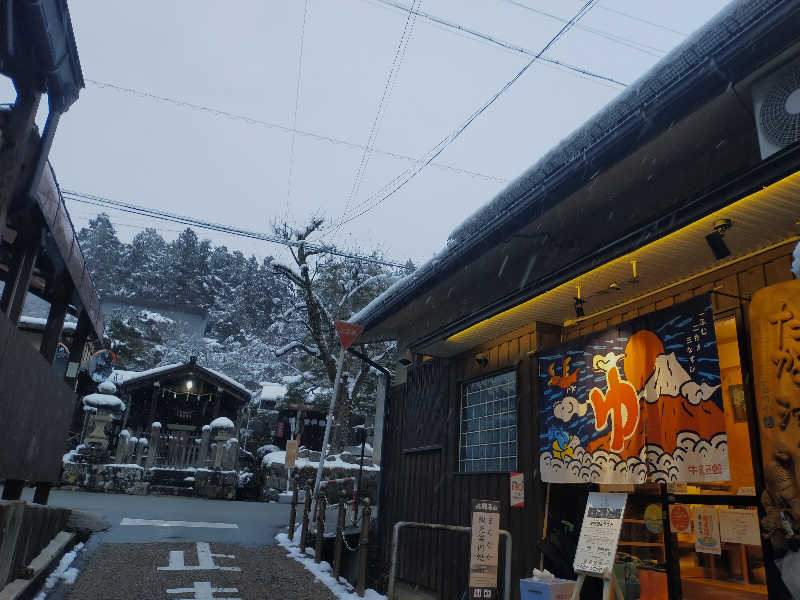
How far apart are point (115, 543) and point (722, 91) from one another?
11.5 metres

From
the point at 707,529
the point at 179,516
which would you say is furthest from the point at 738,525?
the point at 179,516

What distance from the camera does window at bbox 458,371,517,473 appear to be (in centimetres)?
748

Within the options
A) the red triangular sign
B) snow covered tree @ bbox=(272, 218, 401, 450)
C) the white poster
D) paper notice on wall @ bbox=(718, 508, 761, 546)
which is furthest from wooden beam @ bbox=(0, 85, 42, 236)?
snow covered tree @ bbox=(272, 218, 401, 450)

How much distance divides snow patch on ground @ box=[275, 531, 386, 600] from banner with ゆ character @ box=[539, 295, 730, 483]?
319 cm

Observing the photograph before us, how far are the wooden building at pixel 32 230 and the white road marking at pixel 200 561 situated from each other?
91.6 inches

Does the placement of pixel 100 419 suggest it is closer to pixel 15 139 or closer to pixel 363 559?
pixel 363 559

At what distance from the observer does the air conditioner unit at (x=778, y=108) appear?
13.6ft

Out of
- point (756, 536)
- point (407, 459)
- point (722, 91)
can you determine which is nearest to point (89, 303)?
point (407, 459)

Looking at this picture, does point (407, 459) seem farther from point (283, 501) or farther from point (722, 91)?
point (283, 501)

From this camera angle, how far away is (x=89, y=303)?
9203 millimetres

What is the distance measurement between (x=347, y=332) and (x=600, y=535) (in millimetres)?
7399

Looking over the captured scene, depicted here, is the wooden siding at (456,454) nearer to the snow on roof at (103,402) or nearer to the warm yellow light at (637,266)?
the warm yellow light at (637,266)

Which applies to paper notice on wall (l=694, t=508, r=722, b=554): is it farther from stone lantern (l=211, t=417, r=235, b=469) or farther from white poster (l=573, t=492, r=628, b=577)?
stone lantern (l=211, t=417, r=235, b=469)

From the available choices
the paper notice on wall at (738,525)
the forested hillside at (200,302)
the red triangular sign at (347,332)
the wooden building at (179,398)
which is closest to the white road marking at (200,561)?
the red triangular sign at (347,332)
